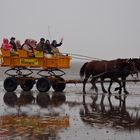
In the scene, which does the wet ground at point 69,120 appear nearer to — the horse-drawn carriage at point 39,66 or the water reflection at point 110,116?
the water reflection at point 110,116

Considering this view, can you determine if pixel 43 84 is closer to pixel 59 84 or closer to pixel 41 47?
pixel 59 84

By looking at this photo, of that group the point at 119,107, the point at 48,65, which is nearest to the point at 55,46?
the point at 48,65

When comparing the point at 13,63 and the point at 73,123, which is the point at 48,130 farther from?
the point at 13,63

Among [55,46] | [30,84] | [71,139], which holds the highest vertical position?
[55,46]

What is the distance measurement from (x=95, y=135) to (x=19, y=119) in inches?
121

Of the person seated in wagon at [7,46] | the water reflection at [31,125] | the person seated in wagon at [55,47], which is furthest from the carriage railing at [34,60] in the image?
the water reflection at [31,125]

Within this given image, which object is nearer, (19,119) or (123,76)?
(19,119)

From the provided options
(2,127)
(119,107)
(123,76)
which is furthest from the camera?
(123,76)

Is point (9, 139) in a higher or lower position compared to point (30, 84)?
lower

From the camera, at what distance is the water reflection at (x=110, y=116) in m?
11.9

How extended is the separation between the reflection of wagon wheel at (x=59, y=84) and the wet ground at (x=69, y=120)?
569 cm

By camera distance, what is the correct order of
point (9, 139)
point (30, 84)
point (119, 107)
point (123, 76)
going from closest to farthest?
point (9, 139) < point (119, 107) < point (123, 76) < point (30, 84)

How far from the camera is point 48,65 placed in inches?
915

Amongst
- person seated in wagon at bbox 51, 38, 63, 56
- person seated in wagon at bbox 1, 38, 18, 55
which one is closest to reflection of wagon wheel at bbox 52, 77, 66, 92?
person seated in wagon at bbox 51, 38, 63, 56
